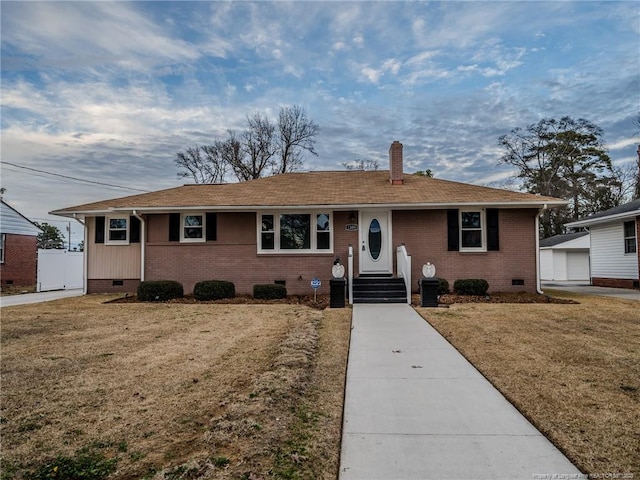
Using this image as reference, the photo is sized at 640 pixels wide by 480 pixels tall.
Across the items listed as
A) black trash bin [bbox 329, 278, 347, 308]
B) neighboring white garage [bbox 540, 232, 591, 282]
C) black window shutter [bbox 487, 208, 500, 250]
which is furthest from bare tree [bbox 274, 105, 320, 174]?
black trash bin [bbox 329, 278, 347, 308]

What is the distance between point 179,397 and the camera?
4129 mm

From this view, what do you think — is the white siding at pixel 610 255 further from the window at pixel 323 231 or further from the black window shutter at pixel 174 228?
the black window shutter at pixel 174 228

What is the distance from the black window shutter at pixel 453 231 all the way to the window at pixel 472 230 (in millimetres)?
167

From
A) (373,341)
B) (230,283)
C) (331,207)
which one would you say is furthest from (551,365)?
(230,283)

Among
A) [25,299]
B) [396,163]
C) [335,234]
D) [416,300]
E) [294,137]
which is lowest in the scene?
[25,299]

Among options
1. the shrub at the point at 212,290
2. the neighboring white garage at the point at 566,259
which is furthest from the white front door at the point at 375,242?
the neighboring white garage at the point at 566,259

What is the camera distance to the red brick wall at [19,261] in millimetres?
21281

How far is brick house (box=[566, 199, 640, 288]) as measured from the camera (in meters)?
16.5

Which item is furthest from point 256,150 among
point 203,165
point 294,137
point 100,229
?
point 100,229

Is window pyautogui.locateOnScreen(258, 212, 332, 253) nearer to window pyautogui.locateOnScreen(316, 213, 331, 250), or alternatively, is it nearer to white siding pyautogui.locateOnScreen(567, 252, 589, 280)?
window pyautogui.locateOnScreen(316, 213, 331, 250)

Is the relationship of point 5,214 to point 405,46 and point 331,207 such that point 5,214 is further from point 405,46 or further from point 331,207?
point 405,46

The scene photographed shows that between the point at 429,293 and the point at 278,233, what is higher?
the point at 278,233

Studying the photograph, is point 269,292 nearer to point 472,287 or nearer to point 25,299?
point 472,287

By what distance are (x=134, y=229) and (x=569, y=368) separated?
13861 mm
